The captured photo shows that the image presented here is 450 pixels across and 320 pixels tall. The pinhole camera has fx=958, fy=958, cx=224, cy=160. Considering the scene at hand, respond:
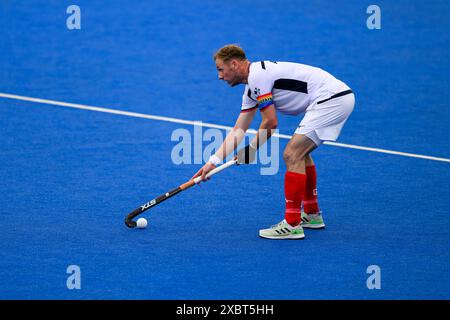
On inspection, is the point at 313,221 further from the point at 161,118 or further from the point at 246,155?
the point at 161,118

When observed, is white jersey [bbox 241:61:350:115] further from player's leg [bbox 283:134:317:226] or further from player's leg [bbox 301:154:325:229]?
player's leg [bbox 301:154:325:229]

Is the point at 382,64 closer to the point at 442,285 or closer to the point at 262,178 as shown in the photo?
the point at 262,178

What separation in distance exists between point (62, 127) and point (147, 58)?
304 cm

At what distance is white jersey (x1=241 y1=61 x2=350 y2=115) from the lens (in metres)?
8.60

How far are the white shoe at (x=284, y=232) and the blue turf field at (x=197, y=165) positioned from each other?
0.13m

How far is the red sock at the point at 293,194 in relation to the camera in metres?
8.77

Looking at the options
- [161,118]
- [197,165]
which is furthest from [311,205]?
[161,118]

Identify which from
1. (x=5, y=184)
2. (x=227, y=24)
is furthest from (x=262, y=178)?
(x=227, y=24)

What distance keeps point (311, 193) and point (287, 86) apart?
1.16 meters

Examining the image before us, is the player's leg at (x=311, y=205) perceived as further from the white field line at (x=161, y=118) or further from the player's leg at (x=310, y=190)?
the white field line at (x=161, y=118)

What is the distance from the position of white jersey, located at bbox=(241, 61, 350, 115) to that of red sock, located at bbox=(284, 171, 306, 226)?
2.07 ft

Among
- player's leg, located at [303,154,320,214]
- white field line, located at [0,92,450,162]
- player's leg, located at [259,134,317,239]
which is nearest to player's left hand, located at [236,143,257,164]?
player's leg, located at [259,134,317,239]

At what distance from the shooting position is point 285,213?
9.02 metres

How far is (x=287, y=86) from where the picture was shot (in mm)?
8719
